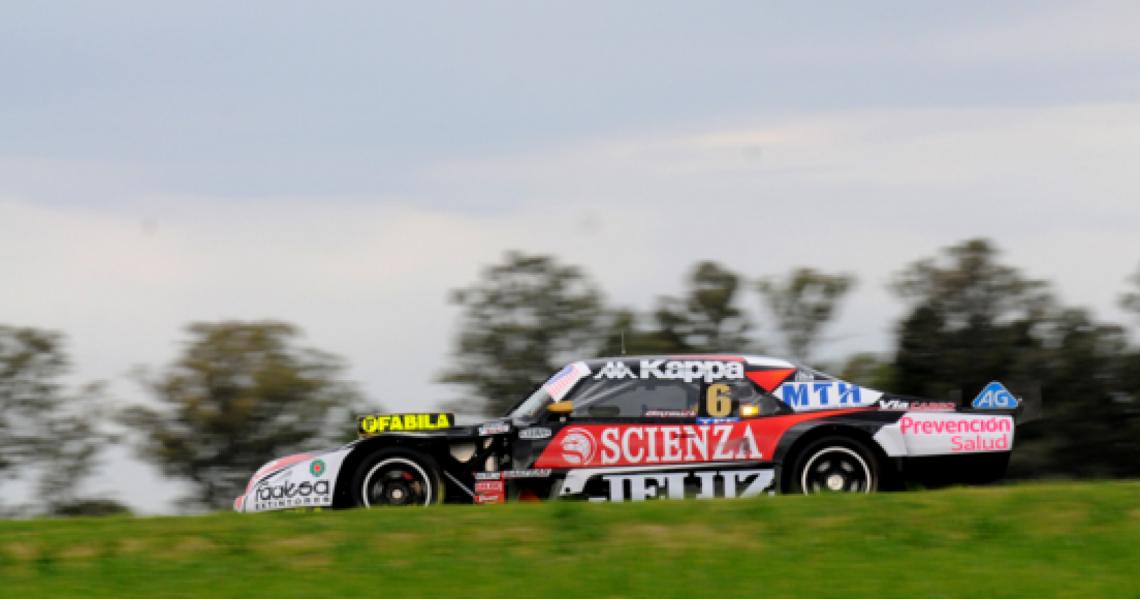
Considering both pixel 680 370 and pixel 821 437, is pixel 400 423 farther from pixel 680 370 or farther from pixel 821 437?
pixel 821 437

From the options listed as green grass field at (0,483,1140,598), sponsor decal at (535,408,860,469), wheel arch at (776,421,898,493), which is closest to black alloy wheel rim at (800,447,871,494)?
wheel arch at (776,421,898,493)

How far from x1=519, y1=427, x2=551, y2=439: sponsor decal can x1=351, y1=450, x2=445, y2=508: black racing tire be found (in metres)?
0.72

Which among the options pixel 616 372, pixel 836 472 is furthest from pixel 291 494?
pixel 836 472

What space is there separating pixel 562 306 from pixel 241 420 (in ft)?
17.9

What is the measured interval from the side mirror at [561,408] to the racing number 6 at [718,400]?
1085 millimetres

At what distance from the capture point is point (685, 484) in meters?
11.0

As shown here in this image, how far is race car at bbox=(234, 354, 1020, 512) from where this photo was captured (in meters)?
11.0

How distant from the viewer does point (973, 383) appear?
23.4 meters

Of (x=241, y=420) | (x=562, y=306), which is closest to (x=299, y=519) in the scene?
(x=241, y=420)

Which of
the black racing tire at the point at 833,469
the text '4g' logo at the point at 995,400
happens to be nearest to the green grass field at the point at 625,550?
the black racing tire at the point at 833,469

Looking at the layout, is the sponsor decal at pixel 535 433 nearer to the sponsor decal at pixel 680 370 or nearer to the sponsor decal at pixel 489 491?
the sponsor decal at pixel 489 491

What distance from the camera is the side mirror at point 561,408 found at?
11070 mm

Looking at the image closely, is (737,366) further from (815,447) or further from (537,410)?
(537,410)

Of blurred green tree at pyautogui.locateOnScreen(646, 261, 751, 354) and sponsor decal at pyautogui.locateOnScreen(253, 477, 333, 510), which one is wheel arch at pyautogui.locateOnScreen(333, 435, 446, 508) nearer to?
sponsor decal at pyautogui.locateOnScreen(253, 477, 333, 510)
